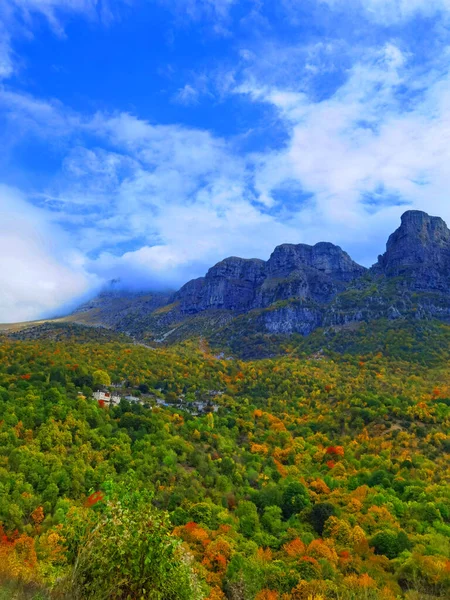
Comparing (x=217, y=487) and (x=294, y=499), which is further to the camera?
(x=217, y=487)

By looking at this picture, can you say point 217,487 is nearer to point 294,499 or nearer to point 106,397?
point 294,499

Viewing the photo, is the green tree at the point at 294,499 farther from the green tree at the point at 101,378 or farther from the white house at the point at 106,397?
the green tree at the point at 101,378

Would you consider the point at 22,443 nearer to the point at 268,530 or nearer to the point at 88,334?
the point at 268,530

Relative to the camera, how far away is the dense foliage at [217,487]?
51.9 ft

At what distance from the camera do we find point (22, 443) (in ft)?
190

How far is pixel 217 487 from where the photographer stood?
64.2 metres

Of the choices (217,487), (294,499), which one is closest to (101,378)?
(217,487)

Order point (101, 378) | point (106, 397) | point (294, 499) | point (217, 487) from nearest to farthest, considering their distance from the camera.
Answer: point (294, 499)
point (217, 487)
point (106, 397)
point (101, 378)

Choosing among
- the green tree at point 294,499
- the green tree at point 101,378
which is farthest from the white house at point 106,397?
the green tree at point 294,499

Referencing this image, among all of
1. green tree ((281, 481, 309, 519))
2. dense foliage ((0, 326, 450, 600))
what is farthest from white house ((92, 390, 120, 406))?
green tree ((281, 481, 309, 519))

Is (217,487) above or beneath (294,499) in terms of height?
above

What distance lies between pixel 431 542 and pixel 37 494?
160 feet

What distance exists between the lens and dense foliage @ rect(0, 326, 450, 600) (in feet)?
51.9

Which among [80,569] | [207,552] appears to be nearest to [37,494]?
[207,552]
